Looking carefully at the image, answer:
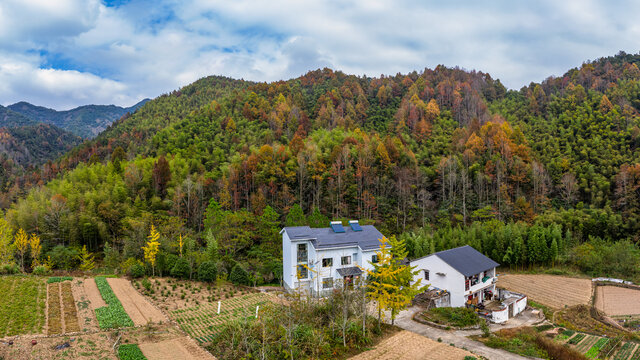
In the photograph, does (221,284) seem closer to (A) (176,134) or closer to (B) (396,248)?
(B) (396,248)

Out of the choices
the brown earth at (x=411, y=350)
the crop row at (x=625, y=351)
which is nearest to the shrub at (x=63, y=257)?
the brown earth at (x=411, y=350)

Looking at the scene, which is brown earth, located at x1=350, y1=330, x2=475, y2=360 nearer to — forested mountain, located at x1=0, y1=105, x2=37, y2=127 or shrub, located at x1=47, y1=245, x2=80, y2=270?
shrub, located at x1=47, y1=245, x2=80, y2=270

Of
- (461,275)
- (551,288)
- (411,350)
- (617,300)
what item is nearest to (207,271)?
(411,350)

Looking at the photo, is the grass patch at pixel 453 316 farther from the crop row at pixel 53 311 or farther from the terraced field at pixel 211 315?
the crop row at pixel 53 311

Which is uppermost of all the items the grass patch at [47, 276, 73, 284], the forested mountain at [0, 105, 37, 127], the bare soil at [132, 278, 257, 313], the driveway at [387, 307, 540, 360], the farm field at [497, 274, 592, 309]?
the forested mountain at [0, 105, 37, 127]

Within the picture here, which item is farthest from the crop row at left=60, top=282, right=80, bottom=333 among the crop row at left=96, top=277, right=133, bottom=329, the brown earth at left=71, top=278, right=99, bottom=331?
the crop row at left=96, top=277, right=133, bottom=329
